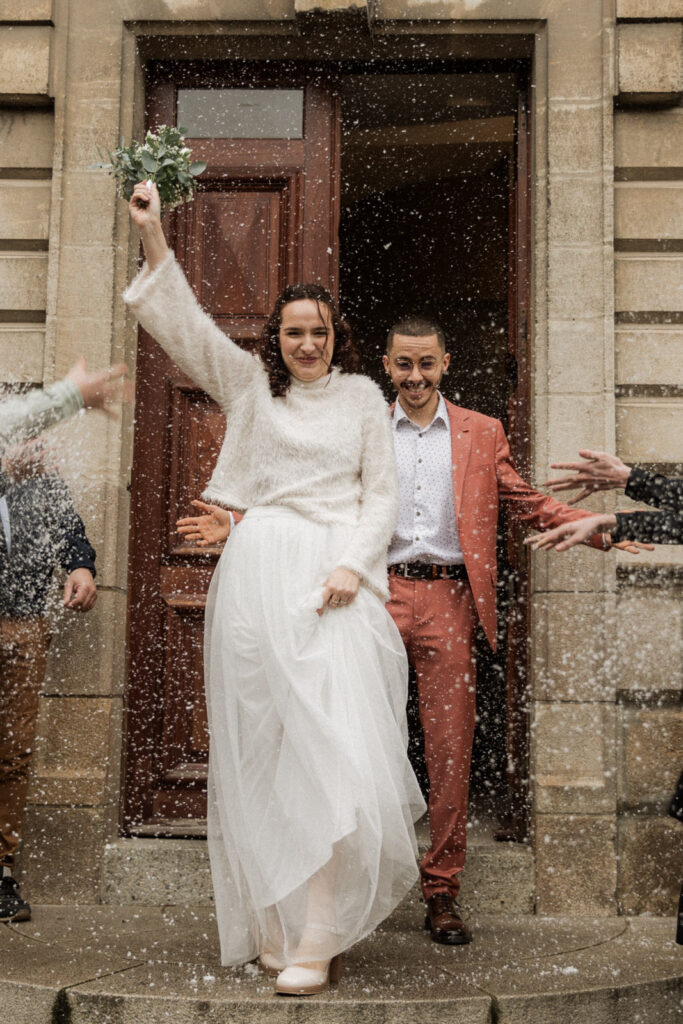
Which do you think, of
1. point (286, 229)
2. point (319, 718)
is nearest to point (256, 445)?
point (319, 718)

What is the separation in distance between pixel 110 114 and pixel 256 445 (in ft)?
7.88

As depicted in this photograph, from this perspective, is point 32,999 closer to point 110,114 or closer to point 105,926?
point 105,926

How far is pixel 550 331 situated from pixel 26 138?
2687 millimetres

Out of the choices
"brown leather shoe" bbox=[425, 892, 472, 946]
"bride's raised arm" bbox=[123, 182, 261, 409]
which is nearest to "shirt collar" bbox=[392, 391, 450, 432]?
"bride's raised arm" bbox=[123, 182, 261, 409]

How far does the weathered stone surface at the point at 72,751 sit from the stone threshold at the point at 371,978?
1.90 feet

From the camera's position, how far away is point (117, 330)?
5375mm

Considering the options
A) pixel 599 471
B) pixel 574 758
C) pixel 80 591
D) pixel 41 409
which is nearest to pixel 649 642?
pixel 574 758

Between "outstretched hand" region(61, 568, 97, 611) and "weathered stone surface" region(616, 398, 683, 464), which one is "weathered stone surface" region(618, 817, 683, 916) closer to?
"weathered stone surface" region(616, 398, 683, 464)

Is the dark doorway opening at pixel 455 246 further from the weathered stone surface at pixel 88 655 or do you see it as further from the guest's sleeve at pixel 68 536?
the guest's sleeve at pixel 68 536

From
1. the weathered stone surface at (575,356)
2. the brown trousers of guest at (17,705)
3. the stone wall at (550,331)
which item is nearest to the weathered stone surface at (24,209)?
the stone wall at (550,331)

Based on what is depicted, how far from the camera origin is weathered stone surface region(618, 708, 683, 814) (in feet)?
16.6

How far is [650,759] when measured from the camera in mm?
5078

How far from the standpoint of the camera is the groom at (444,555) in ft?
14.7

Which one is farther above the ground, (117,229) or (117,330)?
(117,229)
